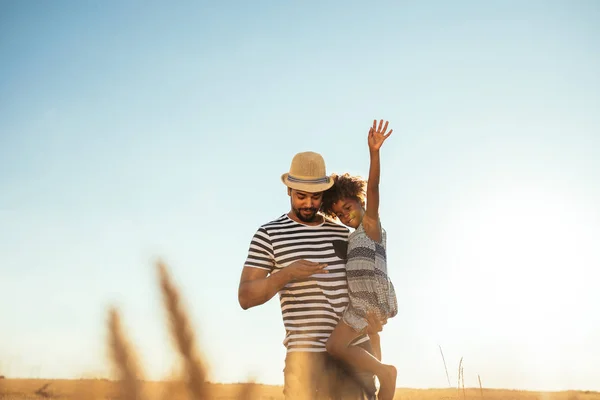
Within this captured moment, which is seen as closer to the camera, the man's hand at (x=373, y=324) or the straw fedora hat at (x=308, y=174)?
the man's hand at (x=373, y=324)

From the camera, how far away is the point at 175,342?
2.98ft

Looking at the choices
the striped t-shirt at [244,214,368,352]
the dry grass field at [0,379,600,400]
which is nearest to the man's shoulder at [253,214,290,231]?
the striped t-shirt at [244,214,368,352]

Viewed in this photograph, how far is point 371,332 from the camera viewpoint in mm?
5785

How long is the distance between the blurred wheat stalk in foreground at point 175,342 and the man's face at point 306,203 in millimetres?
4838

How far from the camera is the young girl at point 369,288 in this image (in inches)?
Answer: 216

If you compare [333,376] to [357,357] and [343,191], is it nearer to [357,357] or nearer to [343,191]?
[357,357]

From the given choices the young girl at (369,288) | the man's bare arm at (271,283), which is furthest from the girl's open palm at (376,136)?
the man's bare arm at (271,283)

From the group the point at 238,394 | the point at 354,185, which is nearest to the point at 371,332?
the point at 354,185

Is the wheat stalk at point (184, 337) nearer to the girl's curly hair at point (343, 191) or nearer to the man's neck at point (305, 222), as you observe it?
the man's neck at point (305, 222)

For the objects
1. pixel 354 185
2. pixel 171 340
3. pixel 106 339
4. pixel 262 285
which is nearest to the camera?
pixel 106 339

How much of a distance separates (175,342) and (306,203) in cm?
490

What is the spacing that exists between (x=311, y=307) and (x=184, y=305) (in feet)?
15.7

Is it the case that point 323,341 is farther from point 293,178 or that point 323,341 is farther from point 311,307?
point 293,178

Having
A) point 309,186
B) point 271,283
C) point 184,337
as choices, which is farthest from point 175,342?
point 309,186
